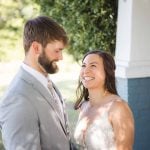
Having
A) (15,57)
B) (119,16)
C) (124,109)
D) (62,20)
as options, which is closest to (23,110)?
(124,109)

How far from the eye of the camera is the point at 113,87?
9.82 ft

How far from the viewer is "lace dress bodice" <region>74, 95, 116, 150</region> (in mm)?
2828

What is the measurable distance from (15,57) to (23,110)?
10.1 metres

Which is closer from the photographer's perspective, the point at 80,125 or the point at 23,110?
the point at 23,110

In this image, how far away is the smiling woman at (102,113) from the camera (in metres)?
2.78

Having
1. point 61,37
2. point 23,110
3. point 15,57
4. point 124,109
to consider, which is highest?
point 61,37

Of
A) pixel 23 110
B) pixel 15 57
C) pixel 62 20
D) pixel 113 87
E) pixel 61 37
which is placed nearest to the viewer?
pixel 23 110

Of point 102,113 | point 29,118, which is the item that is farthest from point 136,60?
point 29,118

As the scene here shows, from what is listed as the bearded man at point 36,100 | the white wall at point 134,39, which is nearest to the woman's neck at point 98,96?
the bearded man at point 36,100

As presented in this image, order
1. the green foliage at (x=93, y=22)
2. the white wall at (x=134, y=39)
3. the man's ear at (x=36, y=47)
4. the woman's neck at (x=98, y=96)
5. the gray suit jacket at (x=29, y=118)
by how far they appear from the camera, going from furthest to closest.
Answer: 1. the green foliage at (x=93, y=22)
2. the white wall at (x=134, y=39)
3. the woman's neck at (x=98, y=96)
4. the man's ear at (x=36, y=47)
5. the gray suit jacket at (x=29, y=118)

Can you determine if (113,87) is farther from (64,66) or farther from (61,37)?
(64,66)

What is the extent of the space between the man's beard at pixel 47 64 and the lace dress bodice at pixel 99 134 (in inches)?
26.3

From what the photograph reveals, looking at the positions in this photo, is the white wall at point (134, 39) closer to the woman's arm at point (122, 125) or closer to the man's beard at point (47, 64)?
the woman's arm at point (122, 125)

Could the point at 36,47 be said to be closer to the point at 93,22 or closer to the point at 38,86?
the point at 38,86
